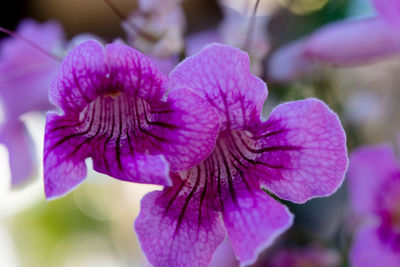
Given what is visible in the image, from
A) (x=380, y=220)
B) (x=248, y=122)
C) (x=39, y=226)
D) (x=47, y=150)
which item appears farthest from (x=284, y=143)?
(x=39, y=226)

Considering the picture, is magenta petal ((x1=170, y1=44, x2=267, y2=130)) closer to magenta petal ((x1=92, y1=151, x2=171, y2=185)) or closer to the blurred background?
magenta petal ((x1=92, y1=151, x2=171, y2=185))

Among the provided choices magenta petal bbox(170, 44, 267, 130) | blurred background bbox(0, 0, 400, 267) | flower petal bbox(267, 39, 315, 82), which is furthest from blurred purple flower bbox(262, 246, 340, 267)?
magenta petal bbox(170, 44, 267, 130)

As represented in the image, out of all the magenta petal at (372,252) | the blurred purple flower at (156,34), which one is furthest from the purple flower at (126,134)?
the magenta petal at (372,252)

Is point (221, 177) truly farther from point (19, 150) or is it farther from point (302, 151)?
point (19, 150)

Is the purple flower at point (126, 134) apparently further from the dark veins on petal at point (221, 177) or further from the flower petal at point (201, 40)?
the flower petal at point (201, 40)

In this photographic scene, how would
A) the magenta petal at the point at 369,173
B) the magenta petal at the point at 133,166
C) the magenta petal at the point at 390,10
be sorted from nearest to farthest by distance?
the magenta petal at the point at 133,166, the magenta petal at the point at 390,10, the magenta petal at the point at 369,173

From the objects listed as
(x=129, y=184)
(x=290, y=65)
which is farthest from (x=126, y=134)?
(x=129, y=184)
